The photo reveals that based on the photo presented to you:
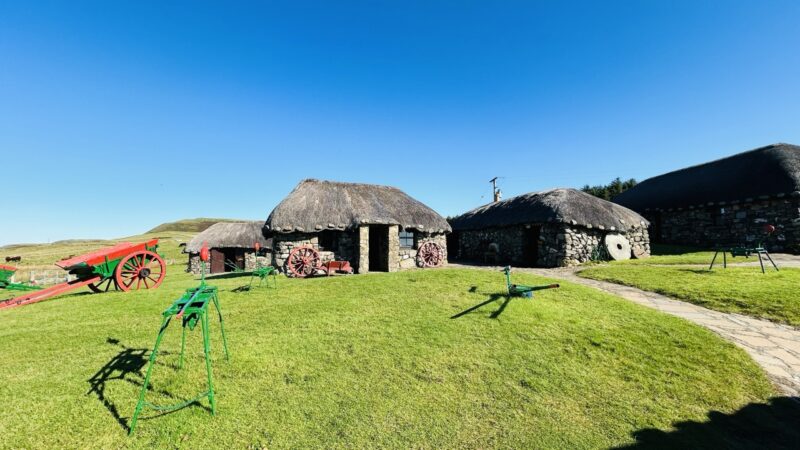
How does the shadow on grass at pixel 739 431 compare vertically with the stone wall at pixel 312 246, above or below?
below

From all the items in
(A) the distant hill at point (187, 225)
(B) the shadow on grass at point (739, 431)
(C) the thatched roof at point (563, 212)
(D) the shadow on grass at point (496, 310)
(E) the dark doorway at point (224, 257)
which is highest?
(A) the distant hill at point (187, 225)

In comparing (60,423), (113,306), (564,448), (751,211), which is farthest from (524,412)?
(751,211)

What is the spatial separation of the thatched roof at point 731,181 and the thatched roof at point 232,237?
104 feet

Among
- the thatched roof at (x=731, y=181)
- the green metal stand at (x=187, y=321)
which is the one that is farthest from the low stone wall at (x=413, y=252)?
the thatched roof at (x=731, y=181)

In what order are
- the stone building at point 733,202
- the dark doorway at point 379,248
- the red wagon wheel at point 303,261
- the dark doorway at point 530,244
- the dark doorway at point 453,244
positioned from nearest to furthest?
the red wagon wheel at point 303,261, the dark doorway at point 379,248, the stone building at point 733,202, the dark doorway at point 530,244, the dark doorway at point 453,244

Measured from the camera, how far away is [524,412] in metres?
4.09

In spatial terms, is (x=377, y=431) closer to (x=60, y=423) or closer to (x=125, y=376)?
(x=60, y=423)

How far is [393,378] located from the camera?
15.8 feet

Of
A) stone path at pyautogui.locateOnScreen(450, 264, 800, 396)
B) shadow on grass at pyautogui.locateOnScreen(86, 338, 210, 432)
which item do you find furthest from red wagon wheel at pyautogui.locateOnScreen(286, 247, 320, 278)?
stone path at pyautogui.locateOnScreen(450, 264, 800, 396)

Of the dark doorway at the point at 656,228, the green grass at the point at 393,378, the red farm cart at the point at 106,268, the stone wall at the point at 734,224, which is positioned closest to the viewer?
the green grass at the point at 393,378

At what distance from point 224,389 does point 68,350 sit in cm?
380

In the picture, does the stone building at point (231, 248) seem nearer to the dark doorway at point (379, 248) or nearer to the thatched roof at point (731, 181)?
the dark doorway at point (379, 248)

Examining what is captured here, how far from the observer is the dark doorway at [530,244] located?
1795 centimetres

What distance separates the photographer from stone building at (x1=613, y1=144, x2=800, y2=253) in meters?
17.1
